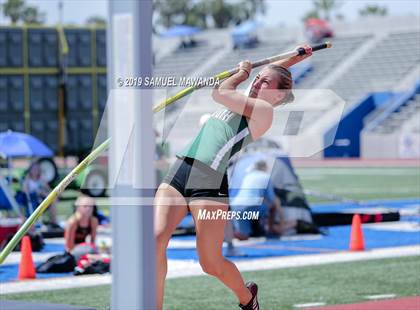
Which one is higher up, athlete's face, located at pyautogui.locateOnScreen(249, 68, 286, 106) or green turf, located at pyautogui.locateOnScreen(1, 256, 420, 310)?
athlete's face, located at pyautogui.locateOnScreen(249, 68, 286, 106)

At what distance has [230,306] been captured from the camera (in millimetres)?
9312

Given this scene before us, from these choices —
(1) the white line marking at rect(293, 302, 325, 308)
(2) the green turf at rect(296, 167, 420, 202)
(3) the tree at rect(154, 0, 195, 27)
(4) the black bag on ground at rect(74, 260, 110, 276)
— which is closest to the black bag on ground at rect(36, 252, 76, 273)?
(4) the black bag on ground at rect(74, 260, 110, 276)

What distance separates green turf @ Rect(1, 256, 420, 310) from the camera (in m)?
9.52

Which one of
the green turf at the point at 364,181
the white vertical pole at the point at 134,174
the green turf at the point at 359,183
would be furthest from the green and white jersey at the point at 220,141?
the green turf at the point at 364,181

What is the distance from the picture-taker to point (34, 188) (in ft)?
54.6

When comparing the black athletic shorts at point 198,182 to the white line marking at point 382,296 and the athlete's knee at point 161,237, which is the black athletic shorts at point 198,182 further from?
the white line marking at point 382,296

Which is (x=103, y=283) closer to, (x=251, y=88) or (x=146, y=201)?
(x=251, y=88)

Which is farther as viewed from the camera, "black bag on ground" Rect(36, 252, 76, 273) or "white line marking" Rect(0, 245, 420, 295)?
"black bag on ground" Rect(36, 252, 76, 273)

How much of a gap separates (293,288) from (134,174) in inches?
226

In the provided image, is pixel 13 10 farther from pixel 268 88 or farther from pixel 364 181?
pixel 268 88

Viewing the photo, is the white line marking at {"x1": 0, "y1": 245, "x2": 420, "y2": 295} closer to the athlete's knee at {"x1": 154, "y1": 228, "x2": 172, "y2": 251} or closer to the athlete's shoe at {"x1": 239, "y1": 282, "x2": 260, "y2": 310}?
the athlete's shoe at {"x1": 239, "y1": 282, "x2": 260, "y2": 310}

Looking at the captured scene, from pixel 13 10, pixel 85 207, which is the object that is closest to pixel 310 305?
pixel 85 207

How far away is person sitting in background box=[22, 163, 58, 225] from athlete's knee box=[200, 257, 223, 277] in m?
9.94

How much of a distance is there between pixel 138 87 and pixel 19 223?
9468 millimetres
